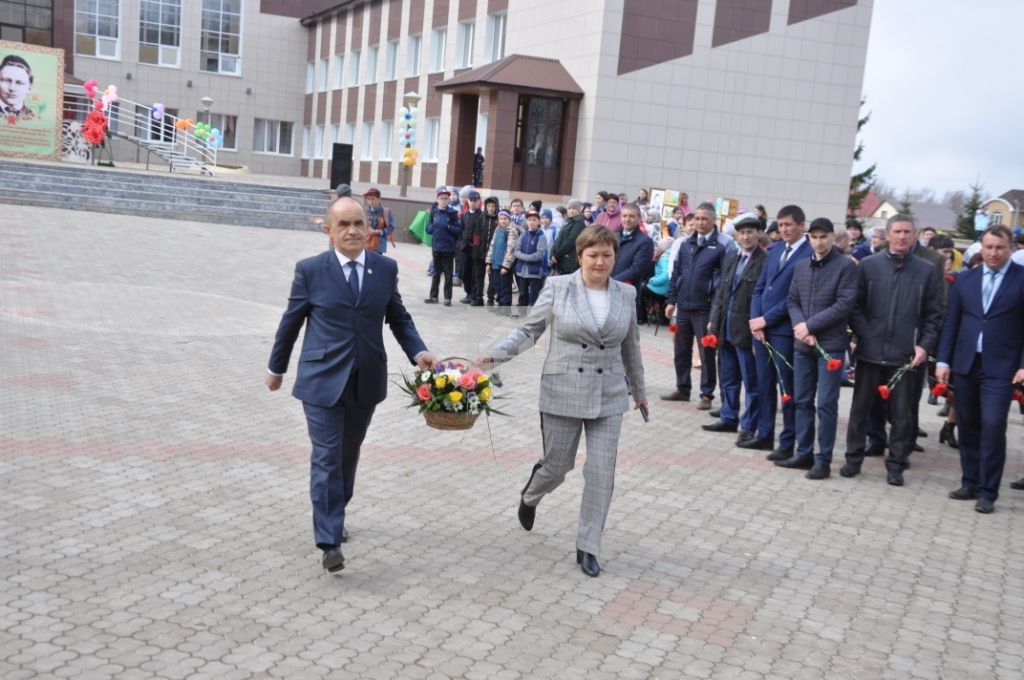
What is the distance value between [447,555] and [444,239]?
12.1 metres

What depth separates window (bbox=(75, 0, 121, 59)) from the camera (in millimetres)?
56000

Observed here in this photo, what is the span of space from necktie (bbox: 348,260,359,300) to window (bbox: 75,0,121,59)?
185ft

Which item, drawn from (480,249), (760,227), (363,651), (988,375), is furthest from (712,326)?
(480,249)

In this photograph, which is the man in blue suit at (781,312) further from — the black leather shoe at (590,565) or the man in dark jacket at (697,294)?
the black leather shoe at (590,565)

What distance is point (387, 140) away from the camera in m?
48.5

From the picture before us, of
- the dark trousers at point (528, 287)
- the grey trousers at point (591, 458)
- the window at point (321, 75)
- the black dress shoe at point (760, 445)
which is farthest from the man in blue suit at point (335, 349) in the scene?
the window at point (321, 75)

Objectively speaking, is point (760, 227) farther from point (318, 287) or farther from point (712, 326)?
point (318, 287)

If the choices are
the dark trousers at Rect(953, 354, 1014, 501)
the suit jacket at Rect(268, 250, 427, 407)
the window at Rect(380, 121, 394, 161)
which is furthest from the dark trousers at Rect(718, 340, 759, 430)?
the window at Rect(380, 121, 394, 161)

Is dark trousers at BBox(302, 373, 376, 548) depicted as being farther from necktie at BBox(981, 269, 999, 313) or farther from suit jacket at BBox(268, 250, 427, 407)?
necktie at BBox(981, 269, 999, 313)

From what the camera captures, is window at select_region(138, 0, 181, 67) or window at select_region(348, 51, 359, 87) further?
window at select_region(138, 0, 181, 67)

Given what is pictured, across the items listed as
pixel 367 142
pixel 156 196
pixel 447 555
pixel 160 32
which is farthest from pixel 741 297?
pixel 160 32

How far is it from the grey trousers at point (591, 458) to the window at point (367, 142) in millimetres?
45344

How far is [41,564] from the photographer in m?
5.81

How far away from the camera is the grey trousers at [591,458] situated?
6.25m
